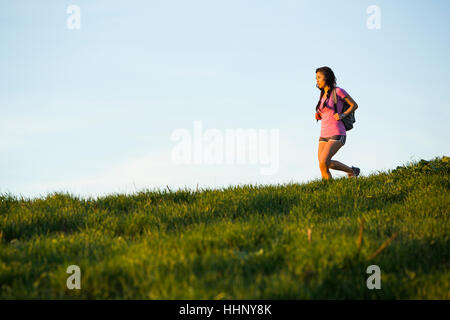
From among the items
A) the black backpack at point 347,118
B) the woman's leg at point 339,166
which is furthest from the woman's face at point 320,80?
the woman's leg at point 339,166

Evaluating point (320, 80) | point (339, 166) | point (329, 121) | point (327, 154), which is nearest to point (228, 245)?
point (327, 154)

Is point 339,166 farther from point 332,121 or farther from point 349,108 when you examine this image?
point 349,108

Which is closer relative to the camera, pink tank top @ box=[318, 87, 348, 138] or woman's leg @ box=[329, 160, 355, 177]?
pink tank top @ box=[318, 87, 348, 138]

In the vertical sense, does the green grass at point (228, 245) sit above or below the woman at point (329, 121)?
below

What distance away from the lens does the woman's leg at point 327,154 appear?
8.99 m

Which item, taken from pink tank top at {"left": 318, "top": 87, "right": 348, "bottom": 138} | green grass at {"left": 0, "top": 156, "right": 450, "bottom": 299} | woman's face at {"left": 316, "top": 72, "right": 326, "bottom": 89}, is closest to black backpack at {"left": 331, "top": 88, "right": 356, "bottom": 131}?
pink tank top at {"left": 318, "top": 87, "right": 348, "bottom": 138}

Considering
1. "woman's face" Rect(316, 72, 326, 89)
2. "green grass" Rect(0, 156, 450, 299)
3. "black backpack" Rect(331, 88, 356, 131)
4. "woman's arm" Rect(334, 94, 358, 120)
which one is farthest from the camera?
"woman's face" Rect(316, 72, 326, 89)

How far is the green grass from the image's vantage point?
347cm

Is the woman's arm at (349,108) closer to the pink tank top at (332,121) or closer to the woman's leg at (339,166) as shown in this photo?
the pink tank top at (332,121)

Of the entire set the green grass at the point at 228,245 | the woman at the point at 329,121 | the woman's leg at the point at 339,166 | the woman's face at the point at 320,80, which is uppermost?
the woman's face at the point at 320,80

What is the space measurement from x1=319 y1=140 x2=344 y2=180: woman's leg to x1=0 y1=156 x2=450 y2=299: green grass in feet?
6.78

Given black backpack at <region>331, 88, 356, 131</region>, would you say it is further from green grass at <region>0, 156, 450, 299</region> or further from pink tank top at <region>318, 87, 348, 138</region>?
green grass at <region>0, 156, 450, 299</region>

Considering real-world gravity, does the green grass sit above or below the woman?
below
